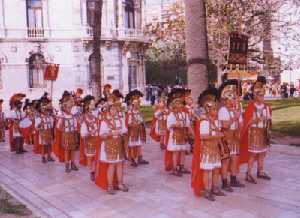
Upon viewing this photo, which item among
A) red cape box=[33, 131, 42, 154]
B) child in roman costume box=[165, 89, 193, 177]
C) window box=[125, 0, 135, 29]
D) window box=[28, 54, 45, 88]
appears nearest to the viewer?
child in roman costume box=[165, 89, 193, 177]

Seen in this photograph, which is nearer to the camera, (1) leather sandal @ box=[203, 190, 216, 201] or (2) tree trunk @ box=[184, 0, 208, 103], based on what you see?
(1) leather sandal @ box=[203, 190, 216, 201]

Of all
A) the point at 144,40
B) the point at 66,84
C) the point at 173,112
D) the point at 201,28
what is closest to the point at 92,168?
the point at 173,112

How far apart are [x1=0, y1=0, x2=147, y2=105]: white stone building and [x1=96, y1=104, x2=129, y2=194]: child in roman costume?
28.2 meters

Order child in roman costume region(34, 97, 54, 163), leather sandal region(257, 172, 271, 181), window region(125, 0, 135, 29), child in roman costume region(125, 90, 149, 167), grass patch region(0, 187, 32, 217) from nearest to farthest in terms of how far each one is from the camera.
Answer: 1. grass patch region(0, 187, 32, 217)
2. leather sandal region(257, 172, 271, 181)
3. child in roman costume region(125, 90, 149, 167)
4. child in roman costume region(34, 97, 54, 163)
5. window region(125, 0, 135, 29)

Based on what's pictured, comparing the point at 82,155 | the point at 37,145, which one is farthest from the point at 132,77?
the point at 82,155

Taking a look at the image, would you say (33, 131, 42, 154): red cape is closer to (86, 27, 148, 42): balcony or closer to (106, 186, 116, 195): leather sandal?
(106, 186, 116, 195): leather sandal

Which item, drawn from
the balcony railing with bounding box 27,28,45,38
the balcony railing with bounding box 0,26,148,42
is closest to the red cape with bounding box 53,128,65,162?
the balcony railing with bounding box 0,26,148,42

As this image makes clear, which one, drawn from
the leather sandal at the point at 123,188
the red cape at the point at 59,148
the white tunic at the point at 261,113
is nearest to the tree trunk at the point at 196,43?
the white tunic at the point at 261,113

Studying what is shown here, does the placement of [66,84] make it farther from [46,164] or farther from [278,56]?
[46,164]

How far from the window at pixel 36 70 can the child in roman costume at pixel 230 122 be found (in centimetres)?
2986

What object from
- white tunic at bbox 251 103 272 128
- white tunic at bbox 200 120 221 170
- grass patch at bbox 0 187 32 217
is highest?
white tunic at bbox 251 103 272 128

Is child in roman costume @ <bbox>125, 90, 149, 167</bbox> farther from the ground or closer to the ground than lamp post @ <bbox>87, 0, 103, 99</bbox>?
closer to the ground

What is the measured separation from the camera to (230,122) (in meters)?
8.34

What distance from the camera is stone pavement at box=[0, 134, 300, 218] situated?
7496 mm
